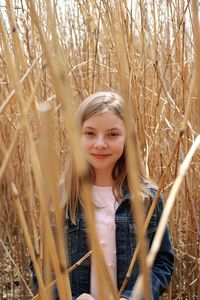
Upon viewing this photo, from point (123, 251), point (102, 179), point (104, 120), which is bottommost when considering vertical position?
point (123, 251)

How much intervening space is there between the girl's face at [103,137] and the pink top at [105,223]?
0.06 metres

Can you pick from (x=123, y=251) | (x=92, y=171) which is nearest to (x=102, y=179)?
(x=92, y=171)

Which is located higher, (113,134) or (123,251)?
(113,134)

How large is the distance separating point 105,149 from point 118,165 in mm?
88

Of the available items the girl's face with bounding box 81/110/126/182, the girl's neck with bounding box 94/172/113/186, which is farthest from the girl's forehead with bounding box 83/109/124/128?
the girl's neck with bounding box 94/172/113/186

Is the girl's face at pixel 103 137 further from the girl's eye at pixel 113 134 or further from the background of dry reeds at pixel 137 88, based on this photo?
the background of dry reeds at pixel 137 88

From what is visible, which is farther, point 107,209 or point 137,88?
point 137,88

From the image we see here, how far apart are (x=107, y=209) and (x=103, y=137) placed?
0.14 m

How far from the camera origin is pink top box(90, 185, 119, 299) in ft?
2.86

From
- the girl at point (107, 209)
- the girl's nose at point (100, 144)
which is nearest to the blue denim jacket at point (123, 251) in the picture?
the girl at point (107, 209)

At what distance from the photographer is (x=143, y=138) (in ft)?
3.54

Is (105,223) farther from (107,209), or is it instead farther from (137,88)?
(137,88)

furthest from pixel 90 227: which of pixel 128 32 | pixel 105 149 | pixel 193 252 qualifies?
pixel 193 252

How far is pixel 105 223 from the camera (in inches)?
34.4
